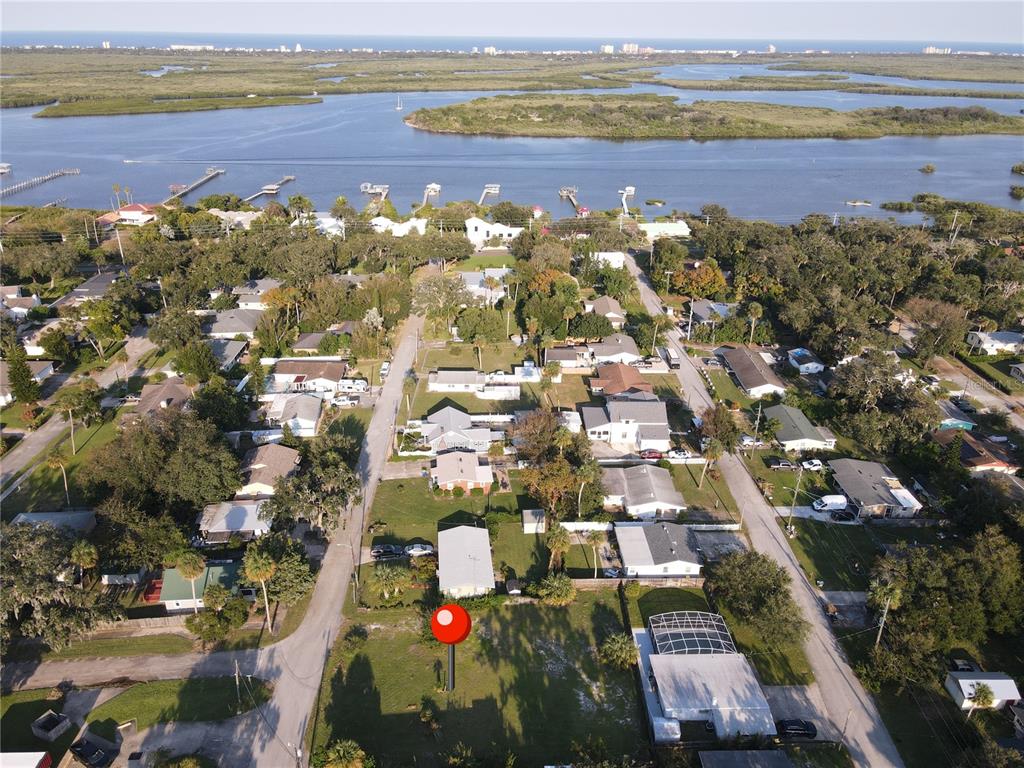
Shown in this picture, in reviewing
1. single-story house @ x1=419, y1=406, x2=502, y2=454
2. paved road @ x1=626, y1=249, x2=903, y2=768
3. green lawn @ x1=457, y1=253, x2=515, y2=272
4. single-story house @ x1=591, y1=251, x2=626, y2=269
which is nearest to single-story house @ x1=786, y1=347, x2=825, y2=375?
paved road @ x1=626, y1=249, x2=903, y2=768

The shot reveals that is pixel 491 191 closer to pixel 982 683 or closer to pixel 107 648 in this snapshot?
pixel 107 648

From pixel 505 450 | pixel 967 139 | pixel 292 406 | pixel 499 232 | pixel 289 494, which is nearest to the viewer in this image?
pixel 289 494

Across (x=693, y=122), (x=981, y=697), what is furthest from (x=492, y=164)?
(x=981, y=697)

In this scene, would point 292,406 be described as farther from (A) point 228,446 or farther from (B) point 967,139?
(B) point 967,139

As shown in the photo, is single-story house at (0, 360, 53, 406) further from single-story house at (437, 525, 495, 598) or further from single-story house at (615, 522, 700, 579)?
single-story house at (615, 522, 700, 579)

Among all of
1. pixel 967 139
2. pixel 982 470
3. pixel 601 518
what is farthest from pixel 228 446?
pixel 967 139

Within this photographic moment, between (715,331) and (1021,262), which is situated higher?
(1021,262)

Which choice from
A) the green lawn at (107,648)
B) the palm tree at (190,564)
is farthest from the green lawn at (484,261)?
the green lawn at (107,648)
